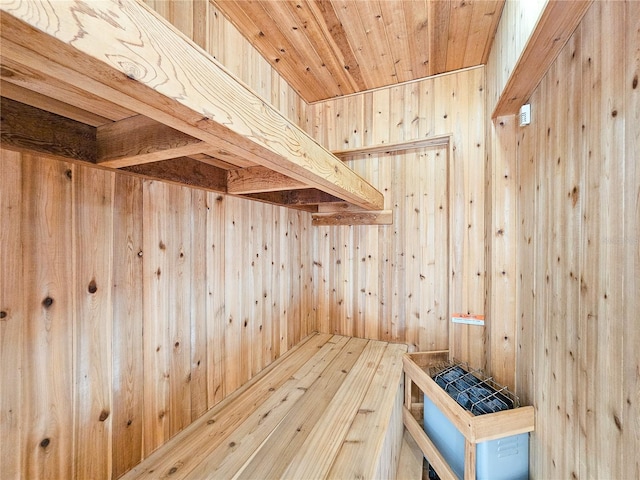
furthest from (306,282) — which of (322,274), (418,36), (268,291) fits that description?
(418,36)

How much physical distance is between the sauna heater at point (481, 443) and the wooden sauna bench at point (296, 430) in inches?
8.9

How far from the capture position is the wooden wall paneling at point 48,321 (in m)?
0.64

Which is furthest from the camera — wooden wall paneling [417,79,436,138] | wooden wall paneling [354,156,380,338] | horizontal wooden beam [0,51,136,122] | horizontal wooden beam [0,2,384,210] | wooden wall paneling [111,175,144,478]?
wooden wall paneling [354,156,380,338]

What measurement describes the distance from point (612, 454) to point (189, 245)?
1534 millimetres

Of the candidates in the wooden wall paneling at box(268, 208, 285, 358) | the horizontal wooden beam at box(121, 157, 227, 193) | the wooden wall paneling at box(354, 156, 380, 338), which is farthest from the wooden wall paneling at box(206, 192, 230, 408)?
the wooden wall paneling at box(354, 156, 380, 338)

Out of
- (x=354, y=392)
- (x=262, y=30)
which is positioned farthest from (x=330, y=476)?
(x=262, y=30)

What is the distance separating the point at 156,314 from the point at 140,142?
2.06ft

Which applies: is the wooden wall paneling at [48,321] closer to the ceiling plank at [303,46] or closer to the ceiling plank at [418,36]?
the ceiling plank at [303,46]

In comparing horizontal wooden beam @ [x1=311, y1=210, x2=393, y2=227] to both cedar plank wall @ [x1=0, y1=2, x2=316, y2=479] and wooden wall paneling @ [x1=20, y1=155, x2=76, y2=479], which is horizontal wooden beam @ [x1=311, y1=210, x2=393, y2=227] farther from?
wooden wall paneling @ [x1=20, y1=155, x2=76, y2=479]

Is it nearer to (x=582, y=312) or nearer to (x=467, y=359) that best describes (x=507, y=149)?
(x=582, y=312)

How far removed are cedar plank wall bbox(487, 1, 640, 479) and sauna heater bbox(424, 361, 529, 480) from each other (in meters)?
0.08

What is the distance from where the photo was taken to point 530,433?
1127 mm

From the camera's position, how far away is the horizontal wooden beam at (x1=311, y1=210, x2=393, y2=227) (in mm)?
1946

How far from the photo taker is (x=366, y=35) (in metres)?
1.38
